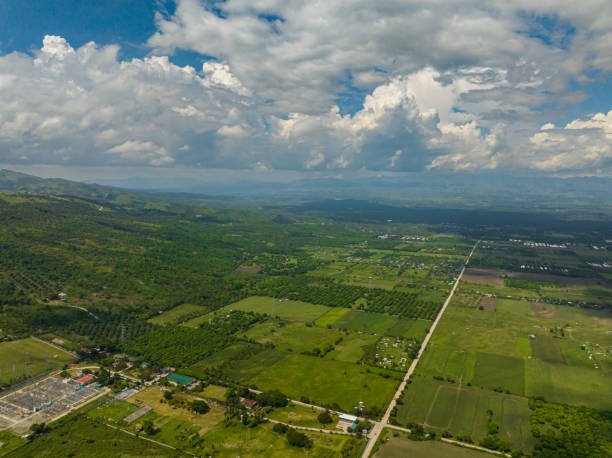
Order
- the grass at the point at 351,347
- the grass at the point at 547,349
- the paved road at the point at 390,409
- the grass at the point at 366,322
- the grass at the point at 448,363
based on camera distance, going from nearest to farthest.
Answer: the paved road at the point at 390,409
the grass at the point at 448,363
the grass at the point at 547,349
the grass at the point at 351,347
the grass at the point at 366,322

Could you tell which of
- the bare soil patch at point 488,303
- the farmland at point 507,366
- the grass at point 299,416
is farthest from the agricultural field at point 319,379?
the bare soil patch at point 488,303

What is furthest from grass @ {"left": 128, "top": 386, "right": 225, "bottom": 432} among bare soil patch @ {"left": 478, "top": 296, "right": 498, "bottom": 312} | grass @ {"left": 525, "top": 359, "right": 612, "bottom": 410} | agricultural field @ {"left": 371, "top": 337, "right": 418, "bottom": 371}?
bare soil patch @ {"left": 478, "top": 296, "right": 498, "bottom": 312}

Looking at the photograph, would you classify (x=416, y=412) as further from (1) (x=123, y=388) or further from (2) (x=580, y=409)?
(1) (x=123, y=388)

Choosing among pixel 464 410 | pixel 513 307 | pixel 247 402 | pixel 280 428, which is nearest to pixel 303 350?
pixel 247 402

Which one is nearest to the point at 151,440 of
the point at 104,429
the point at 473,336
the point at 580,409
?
the point at 104,429

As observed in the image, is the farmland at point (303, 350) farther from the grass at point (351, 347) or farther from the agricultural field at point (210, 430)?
the grass at point (351, 347)

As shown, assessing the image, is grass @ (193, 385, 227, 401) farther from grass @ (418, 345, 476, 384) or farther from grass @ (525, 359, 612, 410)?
grass @ (525, 359, 612, 410)

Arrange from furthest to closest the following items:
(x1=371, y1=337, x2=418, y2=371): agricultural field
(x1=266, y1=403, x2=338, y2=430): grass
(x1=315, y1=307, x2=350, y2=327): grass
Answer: (x1=315, y1=307, x2=350, y2=327): grass, (x1=371, y1=337, x2=418, y2=371): agricultural field, (x1=266, y1=403, x2=338, y2=430): grass
